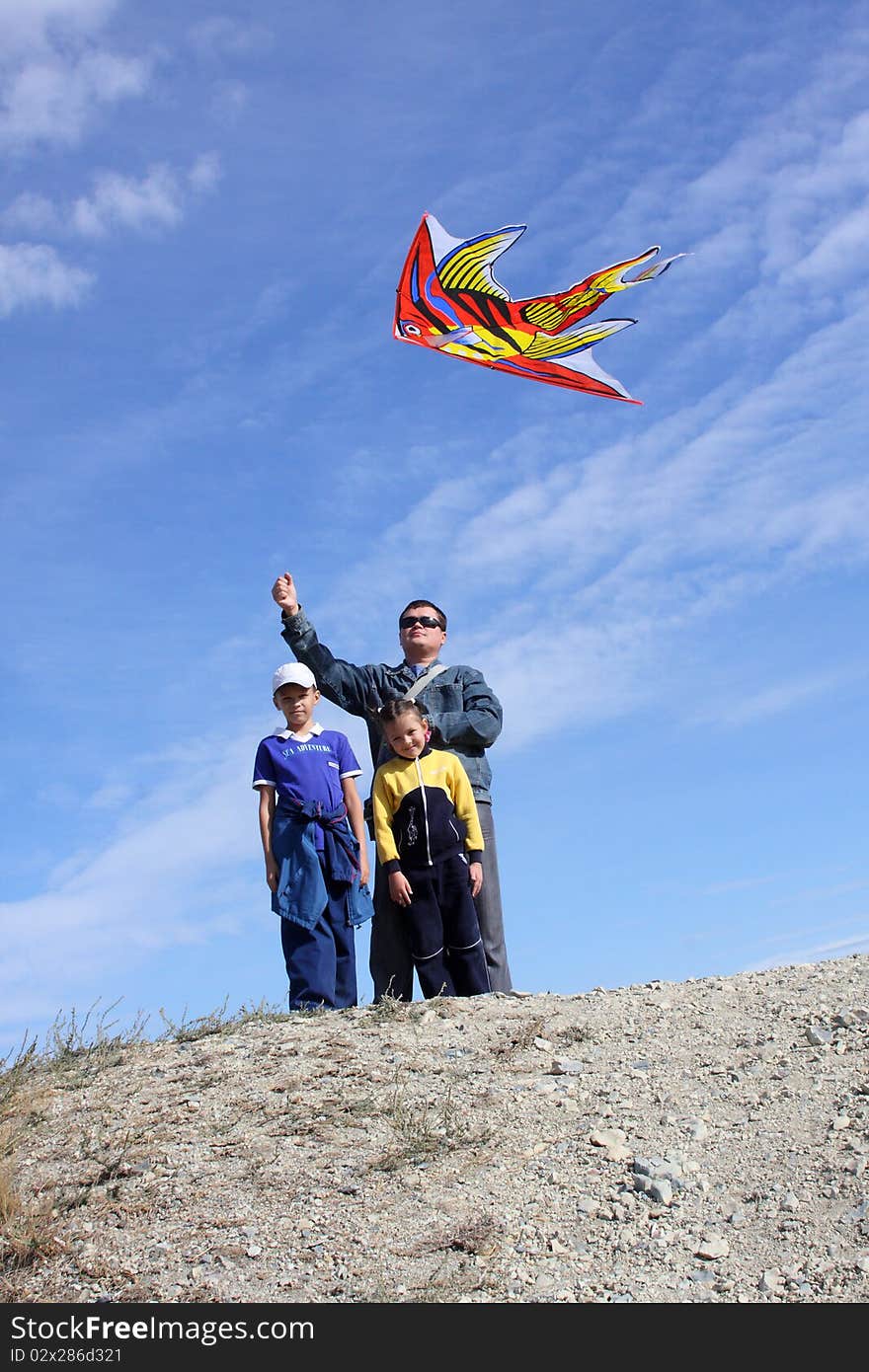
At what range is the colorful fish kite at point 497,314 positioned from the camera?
8.45 metres


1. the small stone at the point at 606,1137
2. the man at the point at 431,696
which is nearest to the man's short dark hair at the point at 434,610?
the man at the point at 431,696

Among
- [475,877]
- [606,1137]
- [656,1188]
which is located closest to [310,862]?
[475,877]

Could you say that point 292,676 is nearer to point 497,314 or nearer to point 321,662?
point 321,662

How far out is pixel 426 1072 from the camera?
5.11 m

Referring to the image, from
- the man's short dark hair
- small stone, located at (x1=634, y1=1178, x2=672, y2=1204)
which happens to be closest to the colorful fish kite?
the man's short dark hair

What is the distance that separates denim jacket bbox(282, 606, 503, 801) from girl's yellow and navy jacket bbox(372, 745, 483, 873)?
22 cm

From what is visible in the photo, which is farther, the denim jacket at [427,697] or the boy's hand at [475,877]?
the denim jacket at [427,697]

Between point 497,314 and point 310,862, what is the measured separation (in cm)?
460

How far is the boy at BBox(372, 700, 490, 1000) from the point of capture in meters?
6.30

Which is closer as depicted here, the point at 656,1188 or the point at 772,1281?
the point at 772,1281

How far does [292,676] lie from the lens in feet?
21.7

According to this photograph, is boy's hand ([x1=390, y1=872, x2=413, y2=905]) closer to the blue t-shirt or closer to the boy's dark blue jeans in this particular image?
the boy's dark blue jeans

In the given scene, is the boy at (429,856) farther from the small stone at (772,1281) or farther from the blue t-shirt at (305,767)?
the small stone at (772,1281)

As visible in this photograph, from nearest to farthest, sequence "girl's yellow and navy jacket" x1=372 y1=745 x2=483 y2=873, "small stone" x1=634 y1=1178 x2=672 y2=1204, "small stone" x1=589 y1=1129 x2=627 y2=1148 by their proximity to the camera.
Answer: "small stone" x1=634 y1=1178 x2=672 y2=1204 → "small stone" x1=589 y1=1129 x2=627 y2=1148 → "girl's yellow and navy jacket" x1=372 y1=745 x2=483 y2=873
